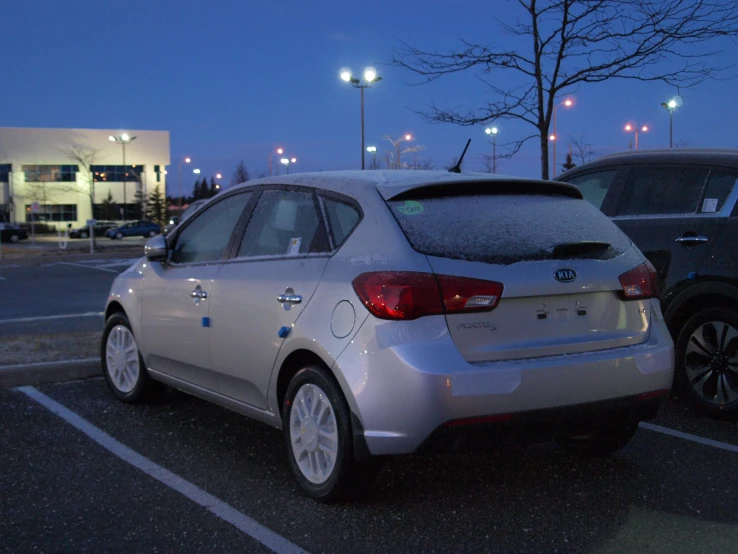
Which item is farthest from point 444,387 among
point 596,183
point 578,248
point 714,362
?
point 596,183

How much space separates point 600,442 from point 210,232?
2753 mm

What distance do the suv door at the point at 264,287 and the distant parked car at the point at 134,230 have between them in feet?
182

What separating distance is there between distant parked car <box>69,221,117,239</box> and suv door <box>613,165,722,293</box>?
192 feet

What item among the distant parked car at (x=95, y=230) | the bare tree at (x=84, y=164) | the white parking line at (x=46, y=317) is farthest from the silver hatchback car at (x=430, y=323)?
the bare tree at (x=84, y=164)

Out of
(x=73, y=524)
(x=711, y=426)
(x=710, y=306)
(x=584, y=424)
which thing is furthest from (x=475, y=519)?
(x=710, y=306)

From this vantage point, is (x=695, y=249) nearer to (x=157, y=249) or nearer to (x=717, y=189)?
(x=717, y=189)

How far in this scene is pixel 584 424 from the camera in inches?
155

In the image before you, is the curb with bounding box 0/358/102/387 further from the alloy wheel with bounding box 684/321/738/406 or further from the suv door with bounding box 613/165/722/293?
the alloy wheel with bounding box 684/321/738/406

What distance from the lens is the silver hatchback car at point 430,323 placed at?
3.67 meters

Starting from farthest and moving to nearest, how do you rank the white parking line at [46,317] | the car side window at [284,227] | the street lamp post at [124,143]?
the street lamp post at [124,143]
the white parking line at [46,317]
the car side window at [284,227]

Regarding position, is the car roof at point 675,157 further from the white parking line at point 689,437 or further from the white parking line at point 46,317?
the white parking line at point 46,317

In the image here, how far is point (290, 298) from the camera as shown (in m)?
4.25

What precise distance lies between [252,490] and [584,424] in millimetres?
1715

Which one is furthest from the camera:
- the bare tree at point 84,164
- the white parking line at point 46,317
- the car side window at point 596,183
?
the bare tree at point 84,164
